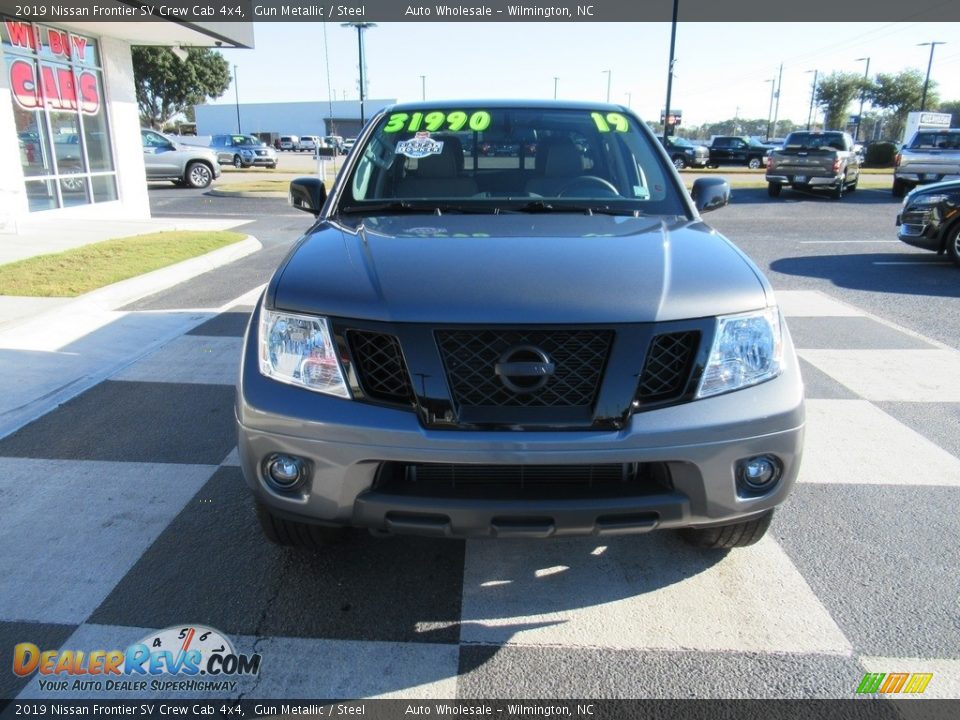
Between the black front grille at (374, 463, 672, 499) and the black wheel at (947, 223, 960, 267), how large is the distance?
897cm

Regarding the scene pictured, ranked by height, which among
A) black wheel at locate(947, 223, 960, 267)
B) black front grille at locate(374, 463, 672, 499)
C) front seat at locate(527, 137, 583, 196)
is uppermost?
front seat at locate(527, 137, 583, 196)

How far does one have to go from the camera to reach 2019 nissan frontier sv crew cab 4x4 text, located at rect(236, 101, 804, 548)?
83.5 inches

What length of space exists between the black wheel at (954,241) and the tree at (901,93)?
66.5 metres

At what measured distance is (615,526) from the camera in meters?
2.15

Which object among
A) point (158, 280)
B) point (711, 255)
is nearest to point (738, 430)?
point (711, 255)

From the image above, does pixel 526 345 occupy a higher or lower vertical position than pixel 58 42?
lower

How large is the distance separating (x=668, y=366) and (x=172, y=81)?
61978 millimetres

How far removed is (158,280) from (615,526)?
23.0 feet

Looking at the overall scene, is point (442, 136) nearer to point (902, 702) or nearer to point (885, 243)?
point (902, 702)

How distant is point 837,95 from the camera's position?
71312mm

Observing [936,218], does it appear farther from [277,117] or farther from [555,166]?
[277,117]

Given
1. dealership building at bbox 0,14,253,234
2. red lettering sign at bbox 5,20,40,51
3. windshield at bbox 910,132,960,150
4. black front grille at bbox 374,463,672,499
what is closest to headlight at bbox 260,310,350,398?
black front grille at bbox 374,463,672,499

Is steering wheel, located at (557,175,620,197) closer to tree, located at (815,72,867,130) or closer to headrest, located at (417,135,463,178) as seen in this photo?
headrest, located at (417,135,463,178)

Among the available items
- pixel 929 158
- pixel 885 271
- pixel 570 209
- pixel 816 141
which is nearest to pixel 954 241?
pixel 885 271
